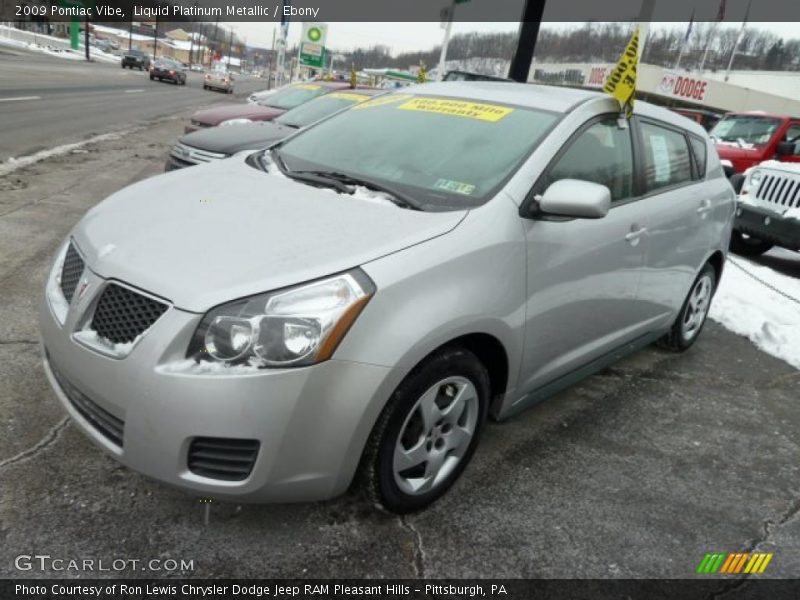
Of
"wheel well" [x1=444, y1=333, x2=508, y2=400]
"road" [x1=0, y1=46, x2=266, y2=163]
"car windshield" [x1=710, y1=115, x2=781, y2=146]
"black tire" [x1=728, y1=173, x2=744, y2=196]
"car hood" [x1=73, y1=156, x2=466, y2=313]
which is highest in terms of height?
"car windshield" [x1=710, y1=115, x2=781, y2=146]

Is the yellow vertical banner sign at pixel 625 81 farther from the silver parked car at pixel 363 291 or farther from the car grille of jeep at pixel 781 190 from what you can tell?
the car grille of jeep at pixel 781 190

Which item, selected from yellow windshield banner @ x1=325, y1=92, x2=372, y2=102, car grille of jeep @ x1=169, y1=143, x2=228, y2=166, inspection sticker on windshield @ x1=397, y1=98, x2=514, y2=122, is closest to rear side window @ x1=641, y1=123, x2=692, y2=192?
inspection sticker on windshield @ x1=397, y1=98, x2=514, y2=122

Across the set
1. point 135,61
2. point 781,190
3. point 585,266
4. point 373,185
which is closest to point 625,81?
point 585,266

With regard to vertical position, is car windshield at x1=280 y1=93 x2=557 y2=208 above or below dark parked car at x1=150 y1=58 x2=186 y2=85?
above

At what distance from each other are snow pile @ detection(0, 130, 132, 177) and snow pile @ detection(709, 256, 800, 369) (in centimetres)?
790

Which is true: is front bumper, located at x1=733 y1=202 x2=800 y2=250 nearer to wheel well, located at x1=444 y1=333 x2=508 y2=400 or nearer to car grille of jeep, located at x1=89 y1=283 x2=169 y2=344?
wheel well, located at x1=444 y1=333 x2=508 y2=400

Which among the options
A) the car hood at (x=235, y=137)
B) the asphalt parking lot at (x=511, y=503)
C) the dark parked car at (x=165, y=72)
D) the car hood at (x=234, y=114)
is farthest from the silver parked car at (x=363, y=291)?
the dark parked car at (x=165, y=72)

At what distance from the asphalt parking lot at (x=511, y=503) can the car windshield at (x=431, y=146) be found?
1.29 metres

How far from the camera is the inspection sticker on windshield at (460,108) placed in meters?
3.18

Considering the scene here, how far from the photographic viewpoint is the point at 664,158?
3.77 metres

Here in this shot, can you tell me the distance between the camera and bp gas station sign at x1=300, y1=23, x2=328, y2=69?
29.8m

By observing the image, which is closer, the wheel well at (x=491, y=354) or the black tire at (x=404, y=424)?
the black tire at (x=404, y=424)

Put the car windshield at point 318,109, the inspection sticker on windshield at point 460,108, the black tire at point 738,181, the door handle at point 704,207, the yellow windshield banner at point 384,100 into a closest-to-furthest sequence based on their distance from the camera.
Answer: the inspection sticker on windshield at point 460,108, the yellow windshield banner at point 384,100, the door handle at point 704,207, the car windshield at point 318,109, the black tire at point 738,181

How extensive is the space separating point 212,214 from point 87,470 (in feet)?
3.69
